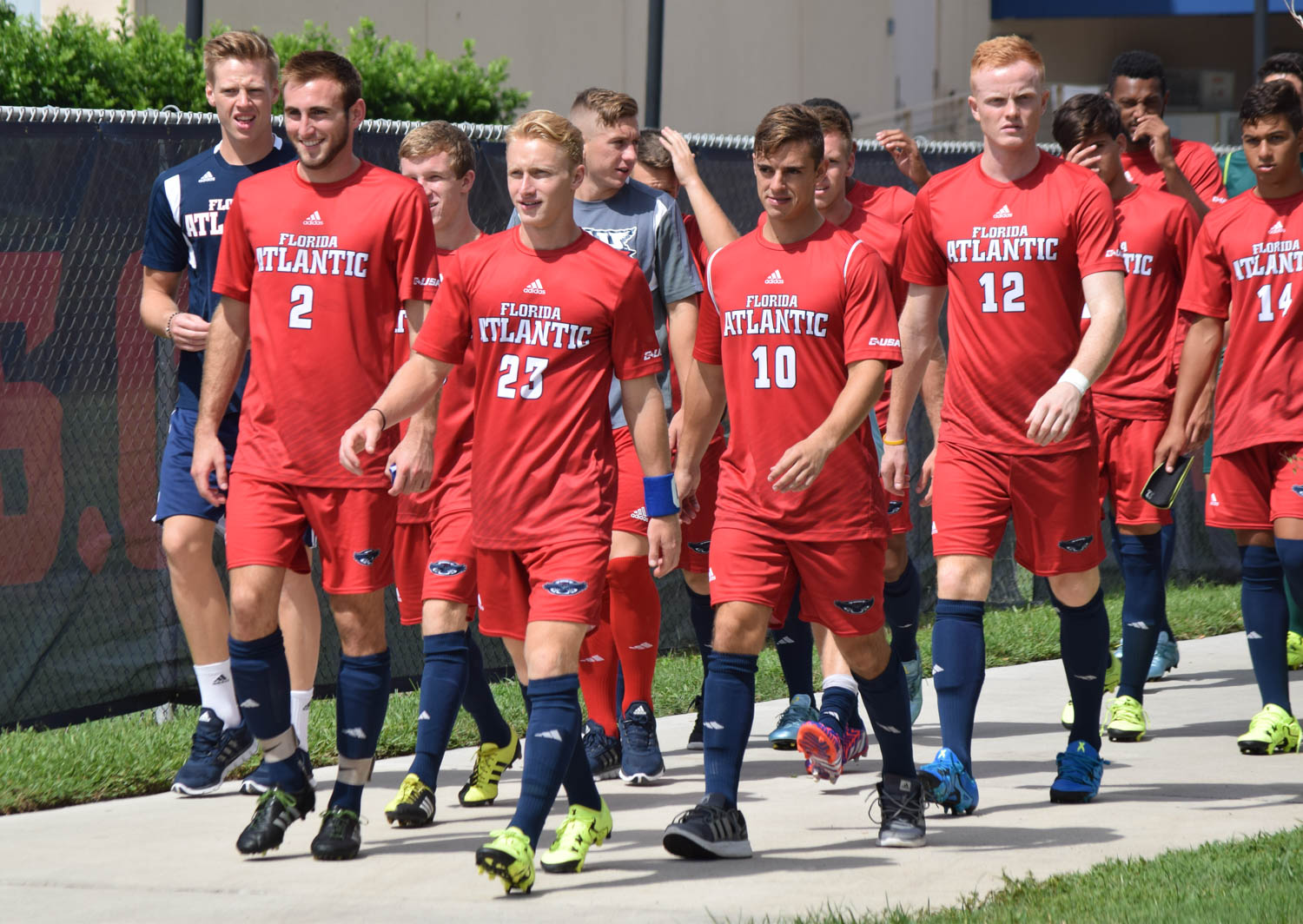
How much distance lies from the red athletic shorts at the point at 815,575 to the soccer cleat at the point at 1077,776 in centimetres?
111

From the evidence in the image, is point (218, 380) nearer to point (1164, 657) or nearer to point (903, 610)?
point (903, 610)

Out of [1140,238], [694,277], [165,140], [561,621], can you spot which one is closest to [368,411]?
[561,621]

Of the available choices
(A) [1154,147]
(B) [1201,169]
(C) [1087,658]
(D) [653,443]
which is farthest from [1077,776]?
(B) [1201,169]

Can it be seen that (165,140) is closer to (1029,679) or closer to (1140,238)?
(1140,238)

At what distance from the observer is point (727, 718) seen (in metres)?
5.30

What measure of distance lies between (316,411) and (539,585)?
91cm

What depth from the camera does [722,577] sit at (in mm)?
5379

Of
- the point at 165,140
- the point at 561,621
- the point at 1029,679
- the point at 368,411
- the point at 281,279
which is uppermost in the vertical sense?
the point at 165,140

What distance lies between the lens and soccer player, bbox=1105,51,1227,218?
796cm

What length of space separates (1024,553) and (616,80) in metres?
20.0

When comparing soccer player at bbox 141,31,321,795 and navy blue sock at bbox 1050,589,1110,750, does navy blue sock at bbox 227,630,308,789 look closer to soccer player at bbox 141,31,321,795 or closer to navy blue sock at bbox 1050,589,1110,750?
soccer player at bbox 141,31,321,795

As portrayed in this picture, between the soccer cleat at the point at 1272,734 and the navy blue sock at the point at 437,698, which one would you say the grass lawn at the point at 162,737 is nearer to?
the navy blue sock at the point at 437,698

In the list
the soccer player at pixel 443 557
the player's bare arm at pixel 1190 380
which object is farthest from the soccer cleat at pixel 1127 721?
the soccer player at pixel 443 557

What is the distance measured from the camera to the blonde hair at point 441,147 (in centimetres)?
644
